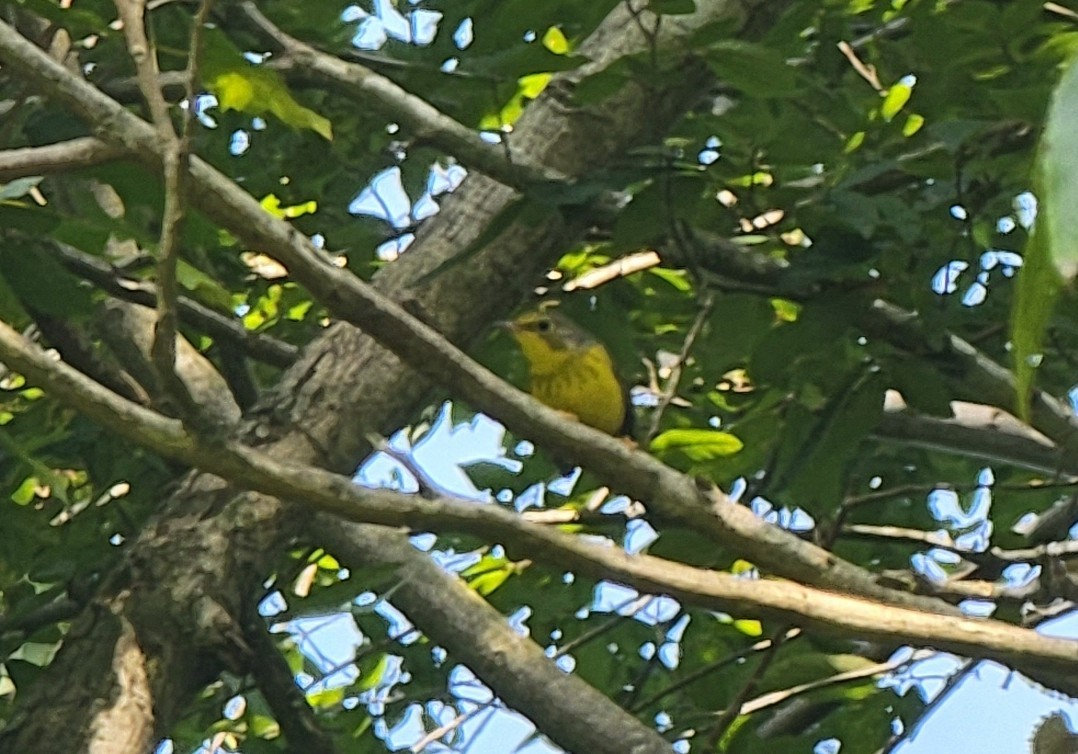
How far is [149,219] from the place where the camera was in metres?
2.73

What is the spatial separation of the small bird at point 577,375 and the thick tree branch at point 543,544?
1909 millimetres

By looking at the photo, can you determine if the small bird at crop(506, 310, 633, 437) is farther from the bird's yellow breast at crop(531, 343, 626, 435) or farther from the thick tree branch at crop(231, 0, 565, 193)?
the thick tree branch at crop(231, 0, 565, 193)

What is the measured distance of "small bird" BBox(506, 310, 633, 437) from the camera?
358 centimetres

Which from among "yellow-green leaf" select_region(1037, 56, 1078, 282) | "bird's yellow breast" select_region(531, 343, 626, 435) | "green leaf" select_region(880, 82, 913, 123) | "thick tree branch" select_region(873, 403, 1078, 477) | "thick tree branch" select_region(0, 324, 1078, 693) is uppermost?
"bird's yellow breast" select_region(531, 343, 626, 435)

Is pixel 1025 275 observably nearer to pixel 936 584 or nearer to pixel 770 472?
pixel 936 584

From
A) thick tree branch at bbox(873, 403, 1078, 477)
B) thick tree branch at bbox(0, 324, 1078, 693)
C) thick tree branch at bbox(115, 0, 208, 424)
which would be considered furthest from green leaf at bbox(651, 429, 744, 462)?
thick tree branch at bbox(115, 0, 208, 424)

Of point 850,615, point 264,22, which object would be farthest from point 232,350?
point 850,615

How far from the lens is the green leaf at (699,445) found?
2.31 meters

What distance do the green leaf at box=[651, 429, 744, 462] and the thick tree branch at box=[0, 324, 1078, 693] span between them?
26.5 inches

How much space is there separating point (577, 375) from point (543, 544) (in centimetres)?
221

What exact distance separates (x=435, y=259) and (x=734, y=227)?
556 mm

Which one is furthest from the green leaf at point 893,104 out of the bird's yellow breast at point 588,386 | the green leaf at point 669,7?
the bird's yellow breast at point 588,386

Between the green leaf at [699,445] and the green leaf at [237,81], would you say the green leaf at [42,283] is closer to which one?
the green leaf at [237,81]

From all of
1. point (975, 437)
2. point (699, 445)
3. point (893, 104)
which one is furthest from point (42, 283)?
point (975, 437)
